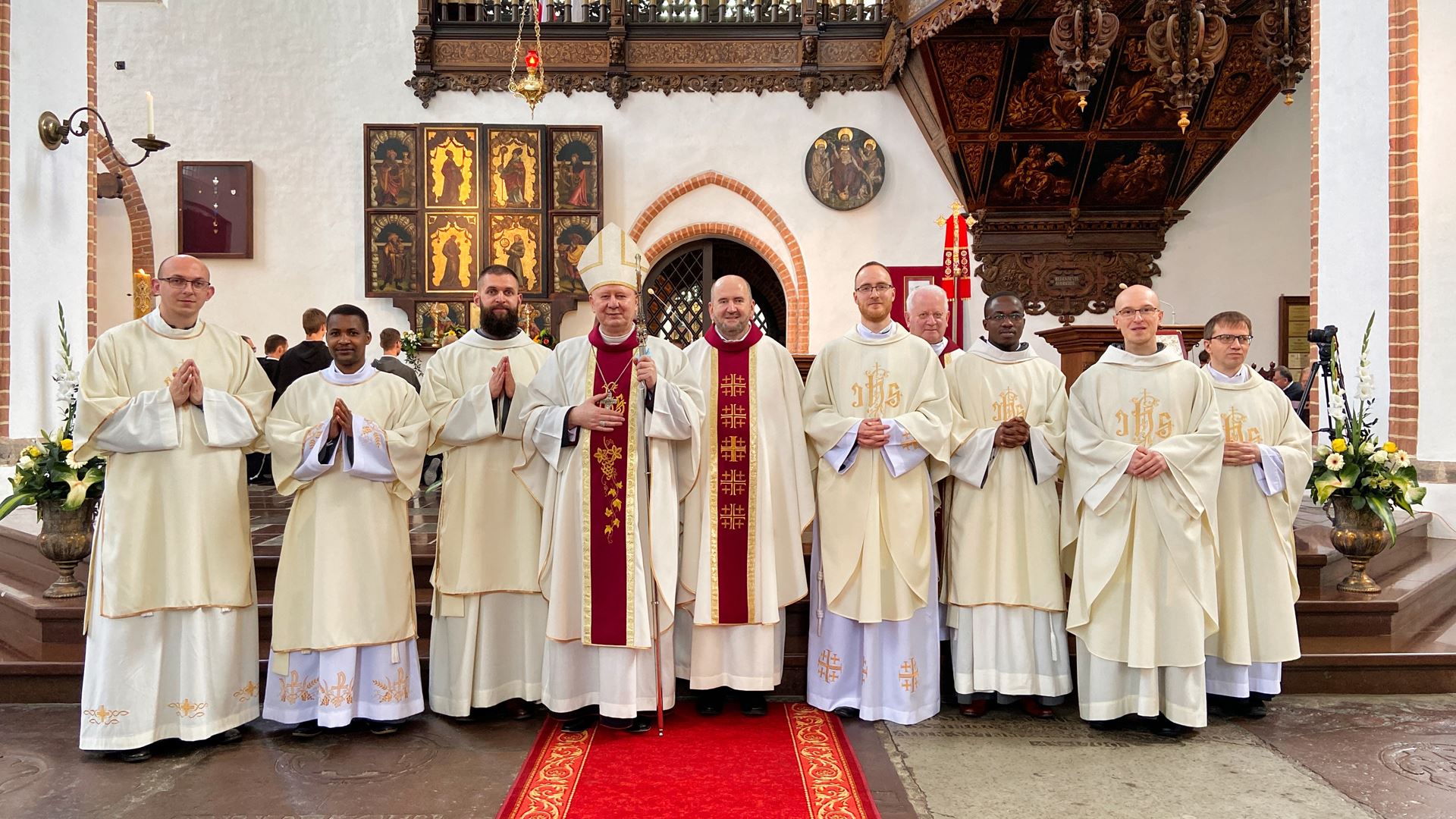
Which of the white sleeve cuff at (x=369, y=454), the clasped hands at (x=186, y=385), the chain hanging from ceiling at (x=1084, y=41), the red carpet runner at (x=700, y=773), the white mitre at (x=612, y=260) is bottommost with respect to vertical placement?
the red carpet runner at (x=700, y=773)

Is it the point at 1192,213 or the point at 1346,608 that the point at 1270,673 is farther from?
the point at 1192,213

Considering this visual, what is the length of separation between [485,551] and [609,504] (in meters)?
0.60

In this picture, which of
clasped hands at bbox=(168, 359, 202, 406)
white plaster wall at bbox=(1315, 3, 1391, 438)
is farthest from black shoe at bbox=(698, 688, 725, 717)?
white plaster wall at bbox=(1315, 3, 1391, 438)

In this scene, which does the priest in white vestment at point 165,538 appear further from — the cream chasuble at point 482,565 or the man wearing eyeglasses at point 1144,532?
the man wearing eyeglasses at point 1144,532

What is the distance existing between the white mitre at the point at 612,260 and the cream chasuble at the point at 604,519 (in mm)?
253

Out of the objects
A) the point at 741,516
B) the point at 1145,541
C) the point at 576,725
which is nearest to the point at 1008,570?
the point at 1145,541

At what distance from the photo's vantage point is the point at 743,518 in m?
4.38

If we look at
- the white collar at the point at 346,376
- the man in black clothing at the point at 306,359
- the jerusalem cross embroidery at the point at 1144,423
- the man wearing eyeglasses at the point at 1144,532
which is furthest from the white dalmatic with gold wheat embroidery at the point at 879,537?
the man in black clothing at the point at 306,359

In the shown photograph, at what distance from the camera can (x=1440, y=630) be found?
5262mm

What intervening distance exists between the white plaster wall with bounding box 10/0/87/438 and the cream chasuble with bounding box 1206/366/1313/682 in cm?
696

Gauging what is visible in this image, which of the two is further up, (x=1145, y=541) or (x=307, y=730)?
(x=1145, y=541)

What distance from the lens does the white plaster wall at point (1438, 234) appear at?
651cm

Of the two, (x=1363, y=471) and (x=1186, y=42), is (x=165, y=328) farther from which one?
(x=1186, y=42)

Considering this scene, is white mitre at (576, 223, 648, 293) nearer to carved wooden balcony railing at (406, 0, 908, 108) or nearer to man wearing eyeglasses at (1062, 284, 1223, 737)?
man wearing eyeglasses at (1062, 284, 1223, 737)
